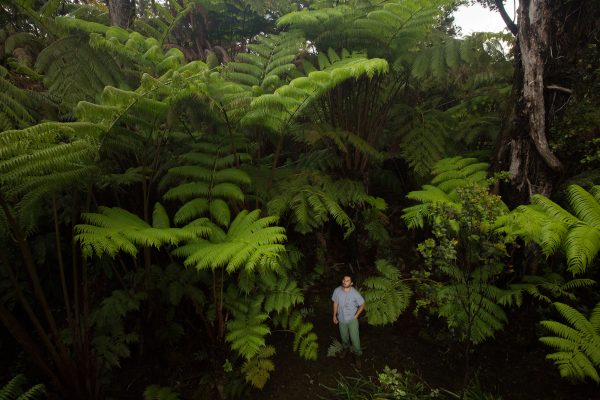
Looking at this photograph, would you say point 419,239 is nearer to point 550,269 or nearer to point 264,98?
point 550,269

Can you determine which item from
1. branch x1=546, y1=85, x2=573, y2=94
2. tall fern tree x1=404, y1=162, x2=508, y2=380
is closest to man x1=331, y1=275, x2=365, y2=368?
tall fern tree x1=404, y1=162, x2=508, y2=380

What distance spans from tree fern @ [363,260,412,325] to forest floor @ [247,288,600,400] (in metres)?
0.45

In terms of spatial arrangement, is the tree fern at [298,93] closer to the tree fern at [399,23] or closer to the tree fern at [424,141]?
the tree fern at [399,23]

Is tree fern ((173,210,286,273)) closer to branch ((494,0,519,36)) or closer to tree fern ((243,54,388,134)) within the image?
tree fern ((243,54,388,134))

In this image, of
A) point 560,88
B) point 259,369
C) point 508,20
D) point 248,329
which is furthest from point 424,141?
point 259,369

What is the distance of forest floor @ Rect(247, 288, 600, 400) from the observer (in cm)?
301

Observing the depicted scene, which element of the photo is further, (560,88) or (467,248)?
(560,88)

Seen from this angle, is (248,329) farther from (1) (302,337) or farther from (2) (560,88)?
(2) (560,88)

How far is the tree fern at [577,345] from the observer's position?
8.30 ft

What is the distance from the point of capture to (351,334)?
339 cm

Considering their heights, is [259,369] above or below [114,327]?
below

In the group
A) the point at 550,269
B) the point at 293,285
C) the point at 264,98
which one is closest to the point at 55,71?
the point at 264,98

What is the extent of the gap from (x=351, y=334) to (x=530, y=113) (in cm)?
291

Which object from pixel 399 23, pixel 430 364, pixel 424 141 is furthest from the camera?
pixel 424 141
